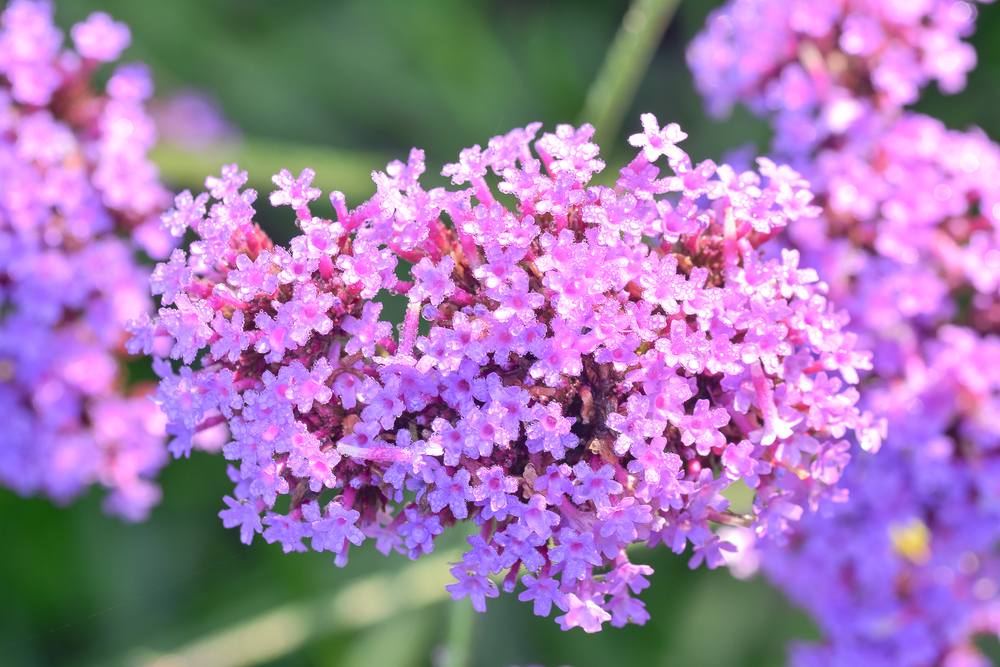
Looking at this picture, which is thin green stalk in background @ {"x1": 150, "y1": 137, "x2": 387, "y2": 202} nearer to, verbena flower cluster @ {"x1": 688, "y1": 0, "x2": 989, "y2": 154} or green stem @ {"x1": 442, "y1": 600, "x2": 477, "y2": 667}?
verbena flower cluster @ {"x1": 688, "y1": 0, "x2": 989, "y2": 154}

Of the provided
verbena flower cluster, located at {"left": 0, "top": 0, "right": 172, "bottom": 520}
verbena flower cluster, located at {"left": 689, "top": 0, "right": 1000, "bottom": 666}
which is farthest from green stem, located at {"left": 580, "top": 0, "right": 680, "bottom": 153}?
verbena flower cluster, located at {"left": 0, "top": 0, "right": 172, "bottom": 520}

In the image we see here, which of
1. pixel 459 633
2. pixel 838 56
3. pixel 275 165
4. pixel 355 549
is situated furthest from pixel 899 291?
pixel 275 165

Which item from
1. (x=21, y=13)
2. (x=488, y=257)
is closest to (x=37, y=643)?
(x=21, y=13)

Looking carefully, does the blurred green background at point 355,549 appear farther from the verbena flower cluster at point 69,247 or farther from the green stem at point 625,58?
the green stem at point 625,58

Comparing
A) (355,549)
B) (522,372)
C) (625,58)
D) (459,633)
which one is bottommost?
(459,633)

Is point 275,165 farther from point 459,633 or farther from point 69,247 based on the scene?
point 459,633

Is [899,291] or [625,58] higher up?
[625,58]

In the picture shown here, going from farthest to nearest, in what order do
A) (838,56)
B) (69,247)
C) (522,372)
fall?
(838,56) → (69,247) → (522,372)

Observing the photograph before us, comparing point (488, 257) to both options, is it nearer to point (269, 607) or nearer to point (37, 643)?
point (269, 607)
